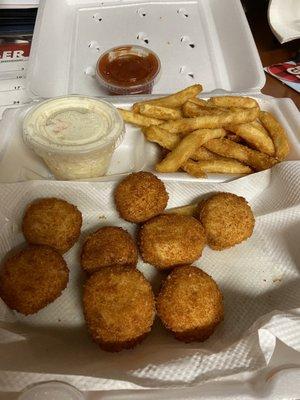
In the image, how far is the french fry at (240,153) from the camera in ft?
5.38

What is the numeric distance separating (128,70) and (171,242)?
1219 mm

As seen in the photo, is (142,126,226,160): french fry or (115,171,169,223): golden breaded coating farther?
(142,126,226,160): french fry

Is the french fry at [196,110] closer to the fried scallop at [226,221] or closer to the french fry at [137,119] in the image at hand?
the french fry at [137,119]

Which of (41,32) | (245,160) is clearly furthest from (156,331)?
(41,32)

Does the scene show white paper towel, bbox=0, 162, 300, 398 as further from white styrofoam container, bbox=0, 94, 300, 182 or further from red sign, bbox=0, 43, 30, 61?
red sign, bbox=0, 43, 30, 61

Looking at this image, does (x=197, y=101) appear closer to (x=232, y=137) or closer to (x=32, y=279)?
(x=232, y=137)

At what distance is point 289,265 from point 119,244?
0.57 meters

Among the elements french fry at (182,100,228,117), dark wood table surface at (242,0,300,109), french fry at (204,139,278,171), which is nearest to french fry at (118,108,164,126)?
french fry at (182,100,228,117)

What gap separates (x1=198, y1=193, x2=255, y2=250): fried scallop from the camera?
1.44m

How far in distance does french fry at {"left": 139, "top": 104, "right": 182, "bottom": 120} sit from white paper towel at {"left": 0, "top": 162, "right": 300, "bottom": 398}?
333 millimetres

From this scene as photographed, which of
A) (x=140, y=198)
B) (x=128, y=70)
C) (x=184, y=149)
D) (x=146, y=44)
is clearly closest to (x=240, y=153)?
(x=184, y=149)

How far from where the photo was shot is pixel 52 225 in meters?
1.43

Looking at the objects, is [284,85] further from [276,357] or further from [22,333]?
[22,333]

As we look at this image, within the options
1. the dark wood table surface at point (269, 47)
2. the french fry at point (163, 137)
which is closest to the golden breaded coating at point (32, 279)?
the french fry at point (163, 137)
